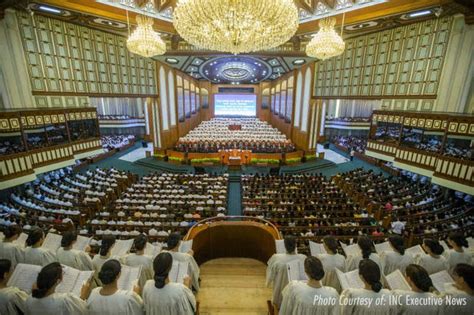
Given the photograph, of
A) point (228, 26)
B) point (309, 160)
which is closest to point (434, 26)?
point (309, 160)

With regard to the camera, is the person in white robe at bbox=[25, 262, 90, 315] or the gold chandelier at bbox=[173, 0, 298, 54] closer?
the person in white robe at bbox=[25, 262, 90, 315]

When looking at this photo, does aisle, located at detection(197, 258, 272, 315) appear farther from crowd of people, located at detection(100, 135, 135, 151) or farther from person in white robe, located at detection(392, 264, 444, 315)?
crowd of people, located at detection(100, 135, 135, 151)

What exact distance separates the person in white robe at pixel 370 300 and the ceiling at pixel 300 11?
9.99 m

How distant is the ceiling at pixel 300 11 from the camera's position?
34.0 feet

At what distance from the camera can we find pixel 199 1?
4234 mm

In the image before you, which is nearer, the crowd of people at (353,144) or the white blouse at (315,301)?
the white blouse at (315,301)

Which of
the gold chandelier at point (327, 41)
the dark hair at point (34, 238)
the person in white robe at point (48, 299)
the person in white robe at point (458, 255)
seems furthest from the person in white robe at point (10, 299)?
the gold chandelier at point (327, 41)

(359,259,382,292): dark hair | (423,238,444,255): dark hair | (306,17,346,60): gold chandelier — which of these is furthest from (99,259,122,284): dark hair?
(306,17,346,60): gold chandelier

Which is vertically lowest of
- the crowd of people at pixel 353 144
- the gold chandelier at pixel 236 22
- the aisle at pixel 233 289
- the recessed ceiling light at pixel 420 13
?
the aisle at pixel 233 289

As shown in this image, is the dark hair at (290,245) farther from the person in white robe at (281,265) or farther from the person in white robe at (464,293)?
the person in white robe at (464,293)

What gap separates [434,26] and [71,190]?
19.9 metres

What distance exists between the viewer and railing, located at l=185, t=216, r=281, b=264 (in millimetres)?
5802

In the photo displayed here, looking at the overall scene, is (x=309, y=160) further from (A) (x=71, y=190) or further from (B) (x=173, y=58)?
(A) (x=71, y=190)

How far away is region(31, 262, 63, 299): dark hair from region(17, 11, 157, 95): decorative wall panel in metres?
13.2
